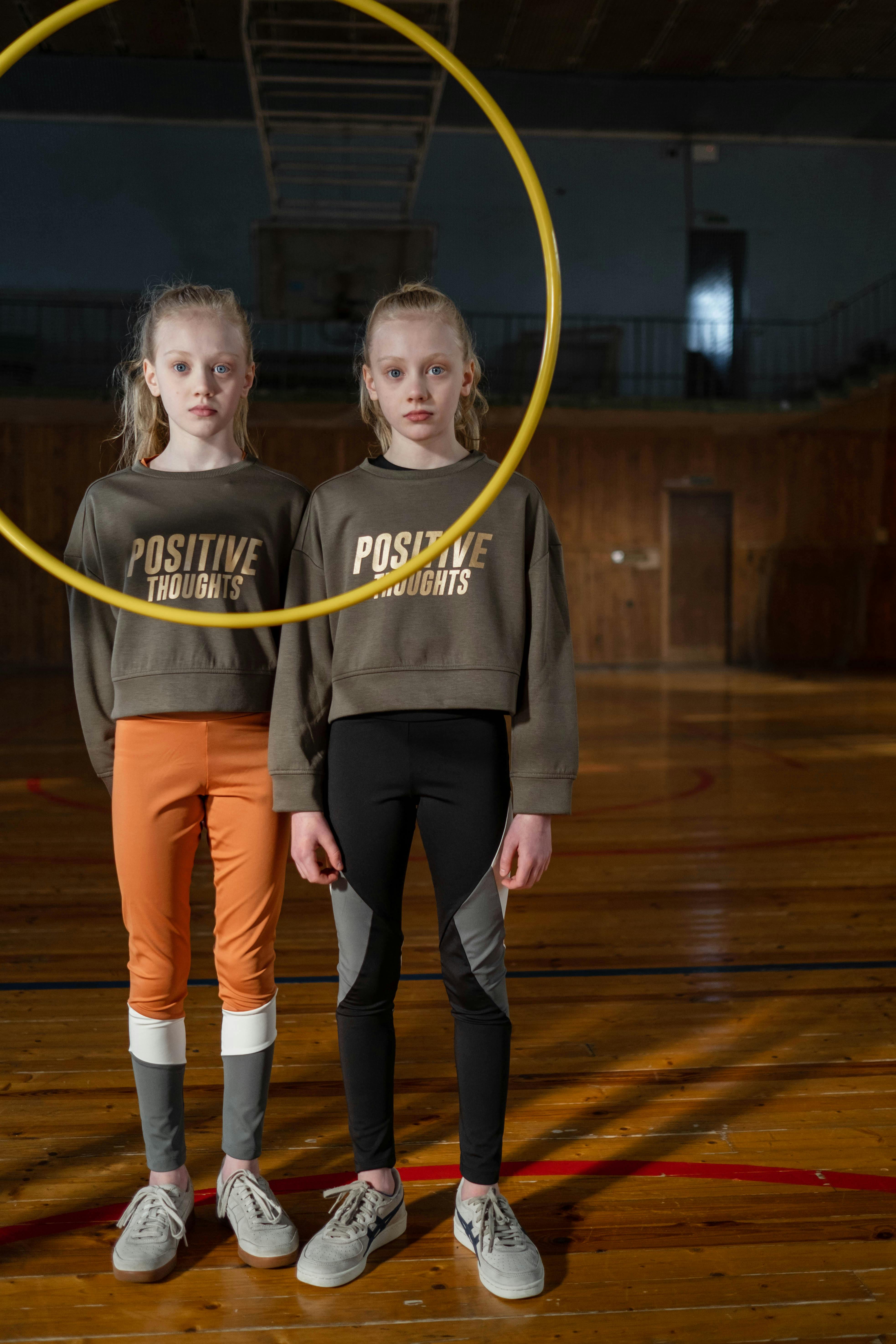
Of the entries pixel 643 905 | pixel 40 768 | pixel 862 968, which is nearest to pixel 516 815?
pixel 862 968

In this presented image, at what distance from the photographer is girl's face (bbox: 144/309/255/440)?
57.5 inches

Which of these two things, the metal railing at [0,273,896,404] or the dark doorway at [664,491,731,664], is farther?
the dark doorway at [664,491,731,664]

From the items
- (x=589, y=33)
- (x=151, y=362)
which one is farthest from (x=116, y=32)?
(x=151, y=362)

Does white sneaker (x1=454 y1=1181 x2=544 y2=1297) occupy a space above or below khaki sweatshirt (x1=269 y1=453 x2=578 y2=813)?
below

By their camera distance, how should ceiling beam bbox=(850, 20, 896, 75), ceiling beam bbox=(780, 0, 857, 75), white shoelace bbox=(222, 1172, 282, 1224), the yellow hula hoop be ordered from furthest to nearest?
ceiling beam bbox=(850, 20, 896, 75) → ceiling beam bbox=(780, 0, 857, 75) → white shoelace bbox=(222, 1172, 282, 1224) → the yellow hula hoop

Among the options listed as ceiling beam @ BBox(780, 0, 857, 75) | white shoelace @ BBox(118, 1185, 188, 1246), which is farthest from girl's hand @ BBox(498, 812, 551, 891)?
ceiling beam @ BBox(780, 0, 857, 75)

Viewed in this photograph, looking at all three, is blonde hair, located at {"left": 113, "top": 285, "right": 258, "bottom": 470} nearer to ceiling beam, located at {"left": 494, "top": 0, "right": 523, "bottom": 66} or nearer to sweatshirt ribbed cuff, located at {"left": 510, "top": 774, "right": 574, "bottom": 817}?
sweatshirt ribbed cuff, located at {"left": 510, "top": 774, "right": 574, "bottom": 817}

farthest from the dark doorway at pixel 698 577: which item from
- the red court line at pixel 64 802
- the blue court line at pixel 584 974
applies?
the blue court line at pixel 584 974

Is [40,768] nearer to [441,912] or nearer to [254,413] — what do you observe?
[441,912]

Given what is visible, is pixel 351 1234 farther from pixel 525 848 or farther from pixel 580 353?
pixel 580 353

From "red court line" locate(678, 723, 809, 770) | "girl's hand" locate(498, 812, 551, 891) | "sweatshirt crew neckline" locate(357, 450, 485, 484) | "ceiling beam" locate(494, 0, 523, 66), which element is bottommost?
"red court line" locate(678, 723, 809, 770)

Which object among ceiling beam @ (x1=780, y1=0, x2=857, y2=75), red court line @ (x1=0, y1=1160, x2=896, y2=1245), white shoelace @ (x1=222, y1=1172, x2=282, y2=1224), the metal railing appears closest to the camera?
white shoelace @ (x1=222, y1=1172, x2=282, y2=1224)

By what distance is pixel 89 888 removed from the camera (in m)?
3.41

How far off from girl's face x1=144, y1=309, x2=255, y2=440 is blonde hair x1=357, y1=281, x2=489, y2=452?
0.62ft
